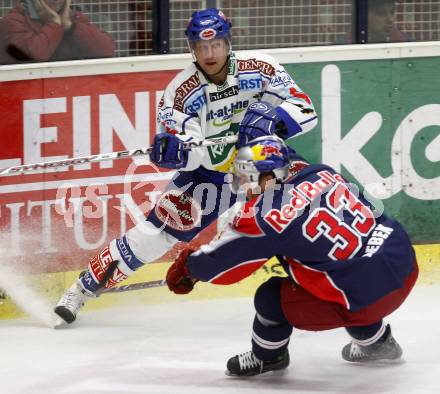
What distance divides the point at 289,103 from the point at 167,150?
512 millimetres

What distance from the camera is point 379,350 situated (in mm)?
4191

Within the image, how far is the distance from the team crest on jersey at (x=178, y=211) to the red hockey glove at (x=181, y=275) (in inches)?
29.5

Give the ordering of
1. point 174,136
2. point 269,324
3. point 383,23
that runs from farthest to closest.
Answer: point 383,23 → point 174,136 → point 269,324

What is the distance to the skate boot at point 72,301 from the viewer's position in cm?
490

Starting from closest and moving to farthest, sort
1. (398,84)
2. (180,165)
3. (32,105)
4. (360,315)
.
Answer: (360,315)
(180,165)
(32,105)
(398,84)

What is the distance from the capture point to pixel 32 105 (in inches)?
207

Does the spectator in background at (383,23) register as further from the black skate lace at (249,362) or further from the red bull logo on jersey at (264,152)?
the black skate lace at (249,362)

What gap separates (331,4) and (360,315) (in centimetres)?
223

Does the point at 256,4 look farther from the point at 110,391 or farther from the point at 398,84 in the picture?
the point at 110,391

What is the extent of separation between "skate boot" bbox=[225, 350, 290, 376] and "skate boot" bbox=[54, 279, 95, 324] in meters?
0.98

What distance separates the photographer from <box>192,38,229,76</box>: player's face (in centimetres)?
463

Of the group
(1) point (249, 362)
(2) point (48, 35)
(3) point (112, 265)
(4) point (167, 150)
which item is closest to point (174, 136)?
(4) point (167, 150)

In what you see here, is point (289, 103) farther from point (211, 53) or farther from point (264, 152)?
point (264, 152)

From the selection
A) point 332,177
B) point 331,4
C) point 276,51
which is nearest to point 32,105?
point 276,51
